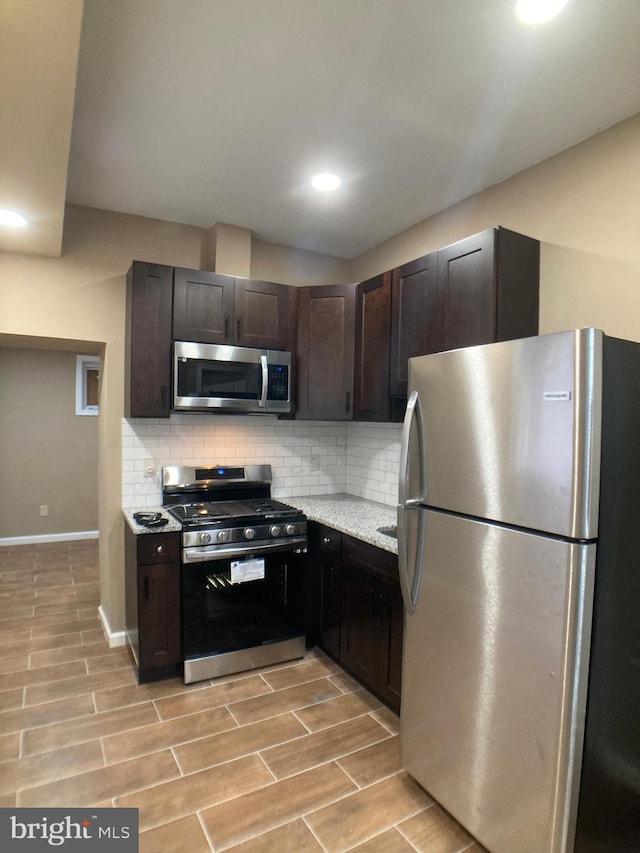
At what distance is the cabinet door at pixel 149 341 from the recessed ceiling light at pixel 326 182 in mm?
1011

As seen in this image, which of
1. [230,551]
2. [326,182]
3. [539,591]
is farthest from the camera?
[230,551]

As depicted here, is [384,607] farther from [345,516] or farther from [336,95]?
[336,95]

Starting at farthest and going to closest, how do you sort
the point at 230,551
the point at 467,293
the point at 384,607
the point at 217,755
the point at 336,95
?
the point at 230,551 < the point at 384,607 < the point at 467,293 < the point at 217,755 < the point at 336,95

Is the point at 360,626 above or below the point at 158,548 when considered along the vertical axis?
below

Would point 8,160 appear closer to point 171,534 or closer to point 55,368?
point 171,534

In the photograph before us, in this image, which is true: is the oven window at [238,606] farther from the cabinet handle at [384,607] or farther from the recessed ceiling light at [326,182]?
the recessed ceiling light at [326,182]

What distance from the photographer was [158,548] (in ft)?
8.82

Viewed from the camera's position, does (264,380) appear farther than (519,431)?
Yes

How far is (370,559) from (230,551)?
0.82 metres

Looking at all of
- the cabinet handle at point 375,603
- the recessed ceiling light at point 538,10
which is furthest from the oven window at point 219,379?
the recessed ceiling light at point 538,10

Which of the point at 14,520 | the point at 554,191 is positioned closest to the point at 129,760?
the point at 554,191

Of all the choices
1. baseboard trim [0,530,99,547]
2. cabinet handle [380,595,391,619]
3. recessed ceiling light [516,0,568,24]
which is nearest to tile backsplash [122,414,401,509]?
cabinet handle [380,595,391,619]

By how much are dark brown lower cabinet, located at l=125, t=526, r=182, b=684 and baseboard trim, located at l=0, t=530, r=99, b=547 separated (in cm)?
356

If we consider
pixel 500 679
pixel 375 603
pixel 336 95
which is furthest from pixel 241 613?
pixel 336 95
